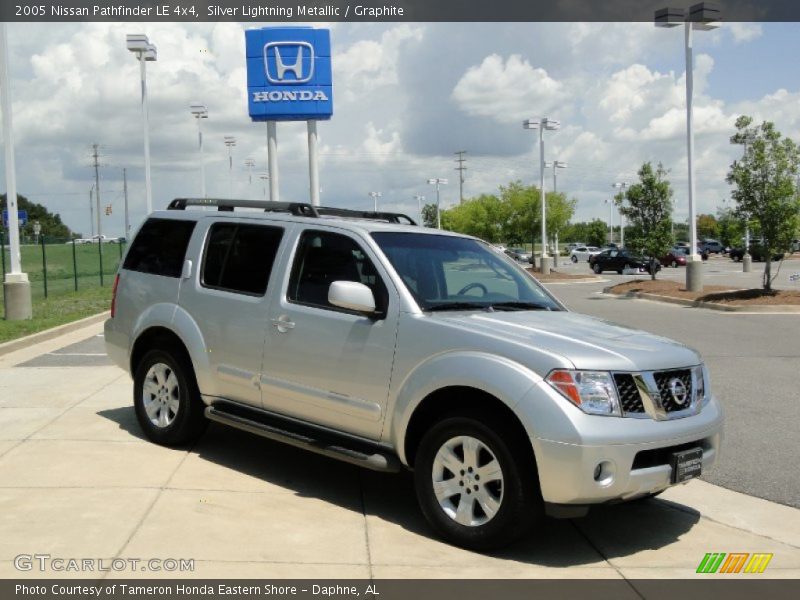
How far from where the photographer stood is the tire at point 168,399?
6664 mm

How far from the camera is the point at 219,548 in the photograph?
15.4 ft

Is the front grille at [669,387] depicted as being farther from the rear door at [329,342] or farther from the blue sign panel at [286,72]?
the blue sign panel at [286,72]

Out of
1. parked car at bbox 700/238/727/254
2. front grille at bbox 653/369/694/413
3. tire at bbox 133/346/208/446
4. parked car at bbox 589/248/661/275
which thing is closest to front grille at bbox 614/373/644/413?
front grille at bbox 653/369/694/413

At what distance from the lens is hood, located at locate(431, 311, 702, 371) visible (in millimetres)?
4629

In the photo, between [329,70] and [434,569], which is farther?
[329,70]

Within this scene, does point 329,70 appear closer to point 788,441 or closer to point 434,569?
point 788,441

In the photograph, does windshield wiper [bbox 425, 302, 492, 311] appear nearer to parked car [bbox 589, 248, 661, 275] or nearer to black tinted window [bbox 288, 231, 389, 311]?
black tinted window [bbox 288, 231, 389, 311]

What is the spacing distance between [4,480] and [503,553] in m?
3.50

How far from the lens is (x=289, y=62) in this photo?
29672 mm

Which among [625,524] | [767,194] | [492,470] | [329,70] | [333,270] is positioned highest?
[329,70]

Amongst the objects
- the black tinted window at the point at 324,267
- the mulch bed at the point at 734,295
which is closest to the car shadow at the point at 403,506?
the black tinted window at the point at 324,267

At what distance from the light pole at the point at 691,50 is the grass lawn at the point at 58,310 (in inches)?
680

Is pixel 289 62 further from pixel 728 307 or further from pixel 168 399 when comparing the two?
pixel 168 399
